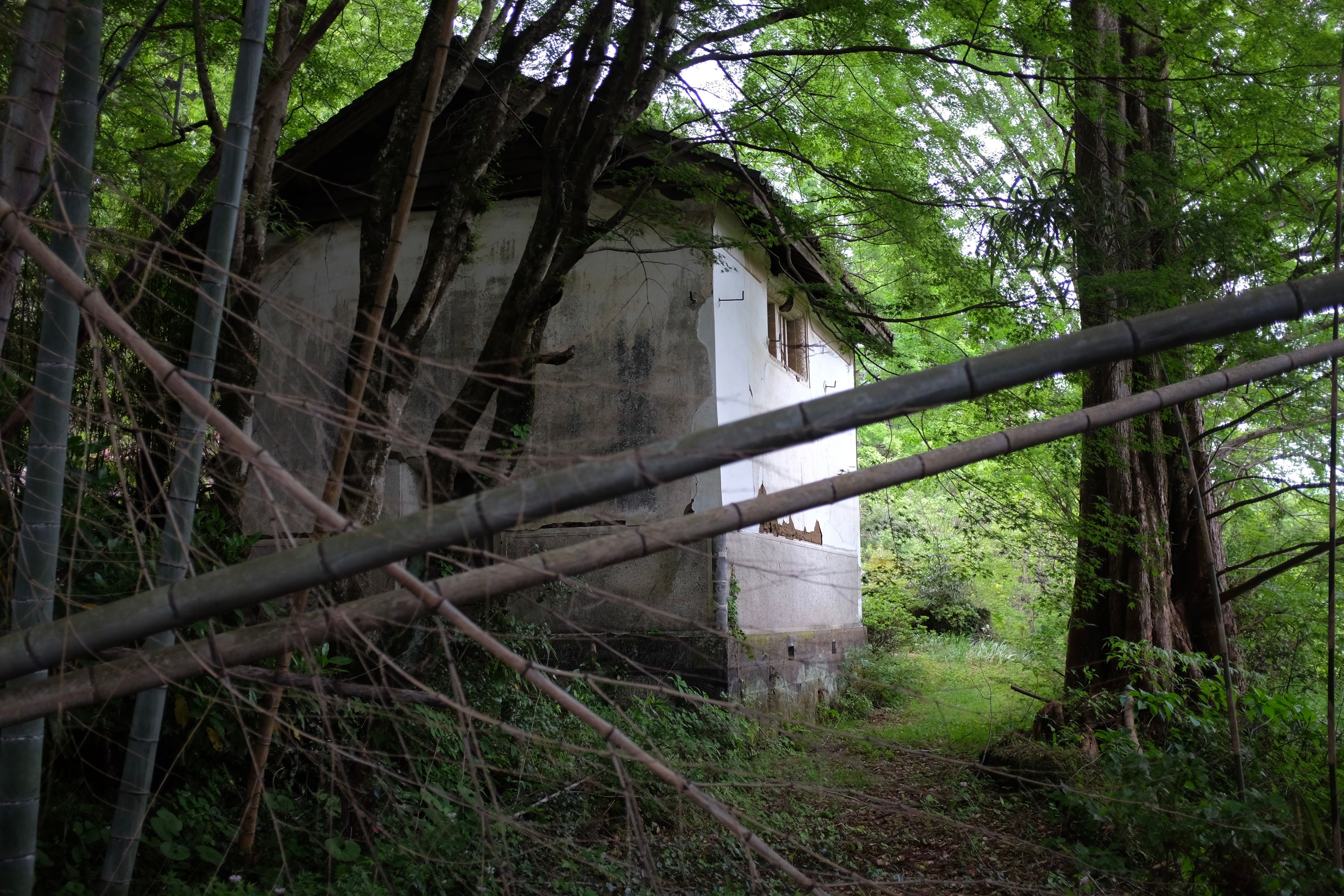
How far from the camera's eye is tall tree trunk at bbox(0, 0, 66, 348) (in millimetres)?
2826

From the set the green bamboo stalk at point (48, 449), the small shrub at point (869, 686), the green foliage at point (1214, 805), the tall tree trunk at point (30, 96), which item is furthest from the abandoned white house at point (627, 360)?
the tall tree trunk at point (30, 96)

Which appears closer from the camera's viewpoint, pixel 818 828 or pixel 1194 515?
pixel 818 828

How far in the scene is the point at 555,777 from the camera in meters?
5.02

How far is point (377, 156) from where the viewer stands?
8062 mm

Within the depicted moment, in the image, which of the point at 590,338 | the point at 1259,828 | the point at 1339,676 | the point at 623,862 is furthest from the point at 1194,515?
the point at 623,862

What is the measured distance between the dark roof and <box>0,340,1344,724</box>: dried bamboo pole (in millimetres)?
5778

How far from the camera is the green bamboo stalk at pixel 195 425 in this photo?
3.03 metres

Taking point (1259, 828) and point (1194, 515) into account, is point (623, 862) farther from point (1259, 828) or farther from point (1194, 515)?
A: point (1194, 515)

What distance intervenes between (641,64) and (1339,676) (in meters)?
7.45

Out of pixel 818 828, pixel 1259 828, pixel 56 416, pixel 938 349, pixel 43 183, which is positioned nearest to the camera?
pixel 56 416

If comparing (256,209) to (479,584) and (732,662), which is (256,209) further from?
(732,662)

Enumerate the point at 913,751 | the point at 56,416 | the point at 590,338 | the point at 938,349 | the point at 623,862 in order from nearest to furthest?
the point at 913,751 → the point at 56,416 → the point at 623,862 → the point at 590,338 → the point at 938,349

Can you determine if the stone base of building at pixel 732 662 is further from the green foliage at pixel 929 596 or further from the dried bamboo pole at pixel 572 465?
the green foliage at pixel 929 596

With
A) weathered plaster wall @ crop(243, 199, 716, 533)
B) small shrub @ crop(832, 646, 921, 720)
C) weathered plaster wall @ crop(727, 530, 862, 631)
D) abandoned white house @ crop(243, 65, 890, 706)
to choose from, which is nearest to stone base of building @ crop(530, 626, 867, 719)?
abandoned white house @ crop(243, 65, 890, 706)
